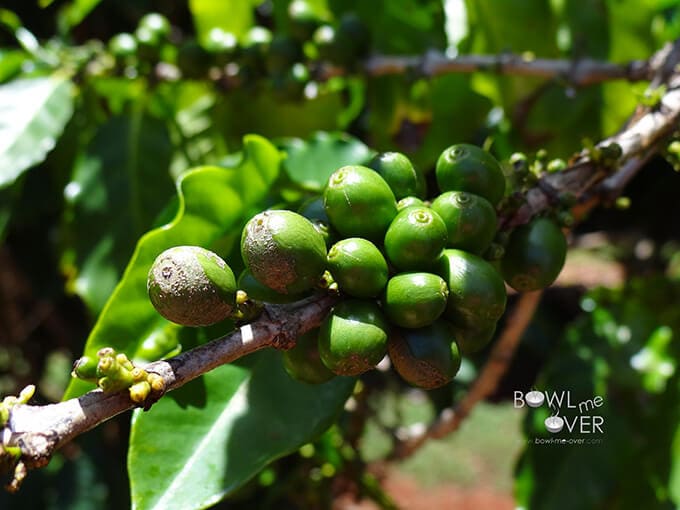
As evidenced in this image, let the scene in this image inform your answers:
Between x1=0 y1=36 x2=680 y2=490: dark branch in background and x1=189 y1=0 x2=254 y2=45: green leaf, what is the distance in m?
0.56

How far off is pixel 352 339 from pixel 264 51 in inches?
50.4

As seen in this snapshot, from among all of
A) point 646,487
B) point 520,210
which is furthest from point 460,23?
point 646,487

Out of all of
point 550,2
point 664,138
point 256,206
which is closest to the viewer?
point 664,138

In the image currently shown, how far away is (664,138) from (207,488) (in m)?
0.90

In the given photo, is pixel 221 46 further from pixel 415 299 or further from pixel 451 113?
pixel 415 299

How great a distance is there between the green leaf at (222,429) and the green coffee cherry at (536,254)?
14.2 inches

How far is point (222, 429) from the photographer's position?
1120mm

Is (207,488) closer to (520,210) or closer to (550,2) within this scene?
(520,210)

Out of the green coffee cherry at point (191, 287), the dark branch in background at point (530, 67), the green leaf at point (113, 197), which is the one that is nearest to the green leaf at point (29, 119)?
the green leaf at point (113, 197)

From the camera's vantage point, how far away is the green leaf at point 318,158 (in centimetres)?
146

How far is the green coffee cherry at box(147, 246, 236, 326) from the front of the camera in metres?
0.75

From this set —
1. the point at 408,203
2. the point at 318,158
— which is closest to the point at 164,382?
the point at 408,203

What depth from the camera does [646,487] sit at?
1715mm

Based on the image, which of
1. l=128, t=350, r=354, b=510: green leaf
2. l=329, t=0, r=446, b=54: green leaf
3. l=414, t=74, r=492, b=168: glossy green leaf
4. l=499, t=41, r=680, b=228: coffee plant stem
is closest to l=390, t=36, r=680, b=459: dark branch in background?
l=499, t=41, r=680, b=228: coffee plant stem
